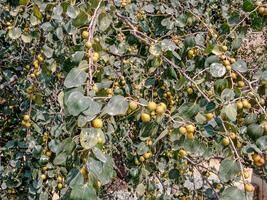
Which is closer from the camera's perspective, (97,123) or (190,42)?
(97,123)

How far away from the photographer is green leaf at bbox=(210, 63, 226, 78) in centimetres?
131

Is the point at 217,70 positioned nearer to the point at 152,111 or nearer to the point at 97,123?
the point at 152,111

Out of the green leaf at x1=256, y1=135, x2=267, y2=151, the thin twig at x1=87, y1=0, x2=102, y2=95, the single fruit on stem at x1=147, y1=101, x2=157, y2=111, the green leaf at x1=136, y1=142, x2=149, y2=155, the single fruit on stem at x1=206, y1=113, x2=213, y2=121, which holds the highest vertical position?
the thin twig at x1=87, y1=0, x2=102, y2=95

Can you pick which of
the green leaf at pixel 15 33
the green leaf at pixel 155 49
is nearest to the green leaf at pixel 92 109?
the green leaf at pixel 155 49

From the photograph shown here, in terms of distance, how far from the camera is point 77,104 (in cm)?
98

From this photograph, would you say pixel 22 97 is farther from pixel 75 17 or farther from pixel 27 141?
pixel 75 17

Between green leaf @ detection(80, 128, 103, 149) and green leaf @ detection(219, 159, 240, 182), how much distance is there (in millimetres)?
371

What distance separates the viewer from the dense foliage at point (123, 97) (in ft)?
3.46

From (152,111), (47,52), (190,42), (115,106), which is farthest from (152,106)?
(47,52)

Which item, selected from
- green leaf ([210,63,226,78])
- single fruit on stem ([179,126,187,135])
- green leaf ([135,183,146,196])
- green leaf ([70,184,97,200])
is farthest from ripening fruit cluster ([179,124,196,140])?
green leaf ([135,183,146,196])

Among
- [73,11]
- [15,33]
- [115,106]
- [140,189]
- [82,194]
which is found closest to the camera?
[82,194]

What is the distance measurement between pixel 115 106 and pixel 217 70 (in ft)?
1.40

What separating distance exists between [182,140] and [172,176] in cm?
72

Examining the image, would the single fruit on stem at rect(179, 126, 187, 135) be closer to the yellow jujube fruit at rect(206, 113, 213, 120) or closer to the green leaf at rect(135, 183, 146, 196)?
the yellow jujube fruit at rect(206, 113, 213, 120)
